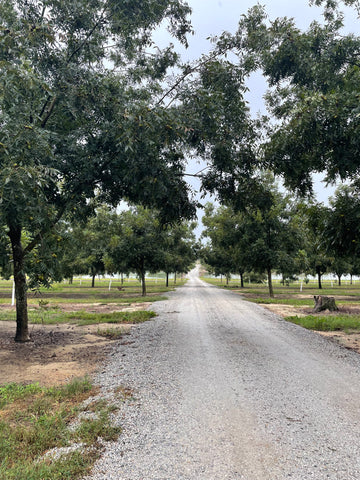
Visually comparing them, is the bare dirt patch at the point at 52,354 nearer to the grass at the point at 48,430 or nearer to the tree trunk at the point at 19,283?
the tree trunk at the point at 19,283

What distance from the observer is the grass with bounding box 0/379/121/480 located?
8.31 feet

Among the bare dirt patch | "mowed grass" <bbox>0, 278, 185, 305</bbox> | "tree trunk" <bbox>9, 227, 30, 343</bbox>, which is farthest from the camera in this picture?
"mowed grass" <bbox>0, 278, 185, 305</bbox>

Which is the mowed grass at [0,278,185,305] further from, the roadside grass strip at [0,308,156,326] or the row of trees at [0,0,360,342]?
the row of trees at [0,0,360,342]

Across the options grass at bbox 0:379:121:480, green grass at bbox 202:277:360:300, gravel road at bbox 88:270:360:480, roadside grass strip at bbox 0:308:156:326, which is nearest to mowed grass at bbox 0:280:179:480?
grass at bbox 0:379:121:480

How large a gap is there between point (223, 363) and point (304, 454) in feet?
9.89

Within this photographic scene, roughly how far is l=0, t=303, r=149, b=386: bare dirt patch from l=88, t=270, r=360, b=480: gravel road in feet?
1.93

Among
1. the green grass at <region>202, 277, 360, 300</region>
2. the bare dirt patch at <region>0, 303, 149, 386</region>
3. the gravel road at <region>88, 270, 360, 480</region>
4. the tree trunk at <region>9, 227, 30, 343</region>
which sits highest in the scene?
the tree trunk at <region>9, 227, 30, 343</region>

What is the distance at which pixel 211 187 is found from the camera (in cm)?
827

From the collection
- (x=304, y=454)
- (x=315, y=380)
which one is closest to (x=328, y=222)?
(x=315, y=380)

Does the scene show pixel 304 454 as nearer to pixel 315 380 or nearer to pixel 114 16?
pixel 315 380

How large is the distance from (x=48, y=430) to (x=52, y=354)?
3877 millimetres

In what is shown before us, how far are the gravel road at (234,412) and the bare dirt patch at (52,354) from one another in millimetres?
590

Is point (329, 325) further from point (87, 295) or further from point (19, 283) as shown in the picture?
point (87, 295)

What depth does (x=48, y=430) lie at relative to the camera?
313 cm
